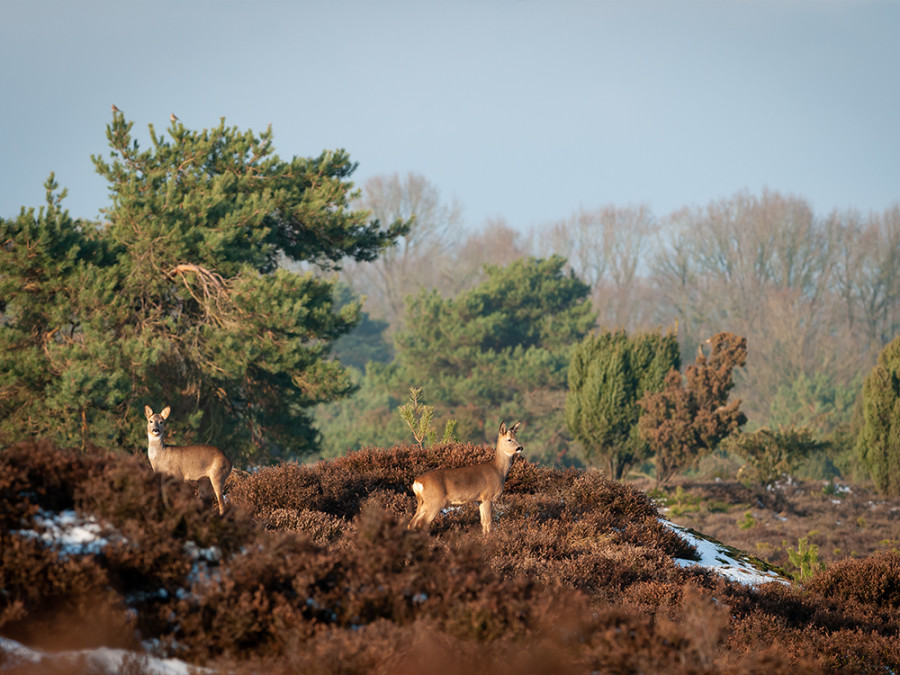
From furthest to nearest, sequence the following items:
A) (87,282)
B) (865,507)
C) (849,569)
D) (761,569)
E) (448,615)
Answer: (865,507)
(87,282)
(761,569)
(849,569)
(448,615)

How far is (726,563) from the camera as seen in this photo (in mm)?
8359

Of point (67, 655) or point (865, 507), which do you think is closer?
point (67, 655)

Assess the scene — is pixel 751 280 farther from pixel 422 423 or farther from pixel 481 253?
pixel 422 423

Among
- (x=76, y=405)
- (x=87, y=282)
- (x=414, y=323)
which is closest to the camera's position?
(x=76, y=405)

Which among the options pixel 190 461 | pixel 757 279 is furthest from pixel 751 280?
pixel 190 461

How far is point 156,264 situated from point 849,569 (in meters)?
14.9

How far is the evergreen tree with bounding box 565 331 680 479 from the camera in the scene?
24094 millimetres

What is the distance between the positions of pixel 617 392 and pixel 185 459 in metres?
18.8

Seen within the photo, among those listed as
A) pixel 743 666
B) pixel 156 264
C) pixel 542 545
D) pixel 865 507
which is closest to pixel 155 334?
pixel 156 264

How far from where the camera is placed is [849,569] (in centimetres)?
761

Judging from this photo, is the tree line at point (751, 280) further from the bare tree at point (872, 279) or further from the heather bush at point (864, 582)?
the heather bush at point (864, 582)

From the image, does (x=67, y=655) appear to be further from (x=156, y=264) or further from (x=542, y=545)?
(x=156, y=264)

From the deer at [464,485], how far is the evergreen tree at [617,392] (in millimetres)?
17531

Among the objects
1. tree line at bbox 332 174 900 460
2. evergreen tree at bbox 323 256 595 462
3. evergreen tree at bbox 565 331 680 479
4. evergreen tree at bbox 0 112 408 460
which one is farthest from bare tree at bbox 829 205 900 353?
evergreen tree at bbox 0 112 408 460
